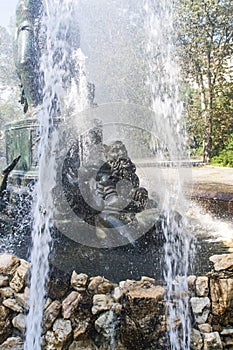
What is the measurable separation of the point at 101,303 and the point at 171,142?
985cm

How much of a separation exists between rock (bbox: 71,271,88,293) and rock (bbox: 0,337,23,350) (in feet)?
1.72

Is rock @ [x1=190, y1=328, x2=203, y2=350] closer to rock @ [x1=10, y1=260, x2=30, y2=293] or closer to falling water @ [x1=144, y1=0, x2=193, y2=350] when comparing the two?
falling water @ [x1=144, y1=0, x2=193, y2=350]

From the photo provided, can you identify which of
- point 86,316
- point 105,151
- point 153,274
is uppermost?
point 105,151

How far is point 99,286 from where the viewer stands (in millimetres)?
2266

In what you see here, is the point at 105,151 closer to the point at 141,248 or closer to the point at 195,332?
the point at 141,248

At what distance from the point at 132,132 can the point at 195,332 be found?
37.8 feet

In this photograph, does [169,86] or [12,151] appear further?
[169,86]

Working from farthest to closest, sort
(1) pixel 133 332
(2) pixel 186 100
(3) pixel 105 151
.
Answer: (2) pixel 186 100, (3) pixel 105 151, (1) pixel 133 332

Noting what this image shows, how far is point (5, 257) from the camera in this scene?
2514 mm

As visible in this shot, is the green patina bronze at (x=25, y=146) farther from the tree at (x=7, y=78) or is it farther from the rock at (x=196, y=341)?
the tree at (x=7, y=78)

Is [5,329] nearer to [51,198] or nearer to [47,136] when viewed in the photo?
[51,198]

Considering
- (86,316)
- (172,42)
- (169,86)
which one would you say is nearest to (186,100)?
(169,86)

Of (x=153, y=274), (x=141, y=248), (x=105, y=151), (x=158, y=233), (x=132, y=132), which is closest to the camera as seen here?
(x=153, y=274)

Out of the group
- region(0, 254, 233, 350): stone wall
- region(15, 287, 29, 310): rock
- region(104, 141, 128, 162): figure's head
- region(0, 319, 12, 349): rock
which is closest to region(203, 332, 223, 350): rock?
region(0, 254, 233, 350): stone wall
